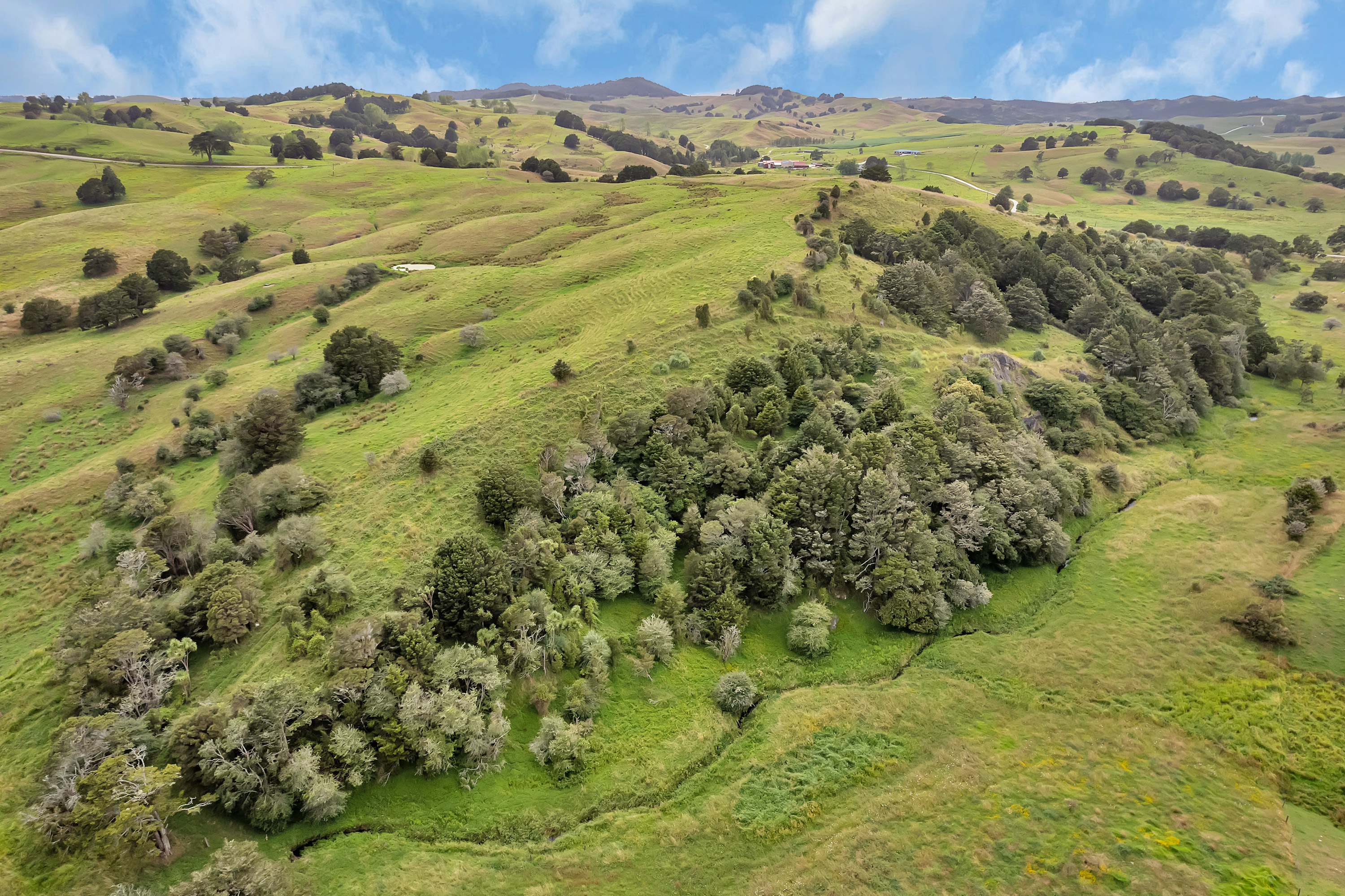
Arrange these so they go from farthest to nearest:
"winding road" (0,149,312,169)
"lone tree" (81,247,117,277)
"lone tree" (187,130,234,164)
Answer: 1. "lone tree" (187,130,234,164)
2. "winding road" (0,149,312,169)
3. "lone tree" (81,247,117,277)

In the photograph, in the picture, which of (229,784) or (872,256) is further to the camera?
(872,256)

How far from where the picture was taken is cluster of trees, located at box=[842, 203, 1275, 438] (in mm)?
67125

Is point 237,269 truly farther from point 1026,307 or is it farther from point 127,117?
point 127,117

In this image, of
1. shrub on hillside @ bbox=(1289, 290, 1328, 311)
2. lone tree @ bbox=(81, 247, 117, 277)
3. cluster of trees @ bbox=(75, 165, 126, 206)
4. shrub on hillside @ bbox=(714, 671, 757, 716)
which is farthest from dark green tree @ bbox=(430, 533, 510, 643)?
shrub on hillside @ bbox=(1289, 290, 1328, 311)

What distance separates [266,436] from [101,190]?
118392mm

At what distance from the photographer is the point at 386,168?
139375mm

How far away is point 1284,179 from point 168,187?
322 m

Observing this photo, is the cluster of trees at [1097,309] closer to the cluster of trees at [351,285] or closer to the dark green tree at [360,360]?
the dark green tree at [360,360]

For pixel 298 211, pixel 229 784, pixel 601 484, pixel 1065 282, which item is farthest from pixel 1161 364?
pixel 298 211

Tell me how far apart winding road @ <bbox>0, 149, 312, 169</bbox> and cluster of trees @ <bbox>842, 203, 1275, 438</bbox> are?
497ft

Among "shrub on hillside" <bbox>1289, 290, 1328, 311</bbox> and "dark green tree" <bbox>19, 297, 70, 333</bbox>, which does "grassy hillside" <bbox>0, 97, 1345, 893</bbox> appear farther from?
"shrub on hillside" <bbox>1289, 290, 1328, 311</bbox>

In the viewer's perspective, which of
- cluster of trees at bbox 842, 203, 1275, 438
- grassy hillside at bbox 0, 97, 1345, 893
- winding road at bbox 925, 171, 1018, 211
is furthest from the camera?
winding road at bbox 925, 171, 1018, 211

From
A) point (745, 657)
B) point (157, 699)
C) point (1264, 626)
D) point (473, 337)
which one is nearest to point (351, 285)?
point (473, 337)

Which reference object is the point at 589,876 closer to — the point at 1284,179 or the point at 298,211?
the point at 298,211
